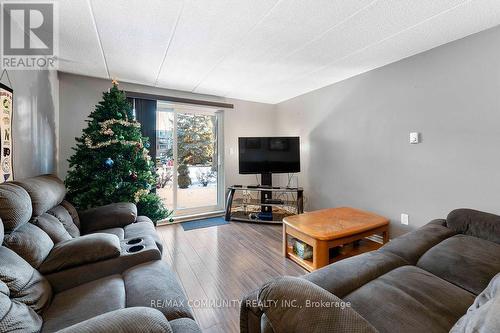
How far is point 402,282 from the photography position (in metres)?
1.17

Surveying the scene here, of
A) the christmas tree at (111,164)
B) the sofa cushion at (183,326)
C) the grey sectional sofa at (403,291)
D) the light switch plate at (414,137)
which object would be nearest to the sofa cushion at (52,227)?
the christmas tree at (111,164)

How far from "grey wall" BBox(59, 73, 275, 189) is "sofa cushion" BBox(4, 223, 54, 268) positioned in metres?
2.06

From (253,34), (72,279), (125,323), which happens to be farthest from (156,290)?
(253,34)

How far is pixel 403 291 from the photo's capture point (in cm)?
110

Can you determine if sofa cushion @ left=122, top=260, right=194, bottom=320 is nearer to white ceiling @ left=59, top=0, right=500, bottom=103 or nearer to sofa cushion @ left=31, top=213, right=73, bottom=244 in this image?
sofa cushion @ left=31, top=213, right=73, bottom=244

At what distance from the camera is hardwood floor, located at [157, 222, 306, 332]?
165cm

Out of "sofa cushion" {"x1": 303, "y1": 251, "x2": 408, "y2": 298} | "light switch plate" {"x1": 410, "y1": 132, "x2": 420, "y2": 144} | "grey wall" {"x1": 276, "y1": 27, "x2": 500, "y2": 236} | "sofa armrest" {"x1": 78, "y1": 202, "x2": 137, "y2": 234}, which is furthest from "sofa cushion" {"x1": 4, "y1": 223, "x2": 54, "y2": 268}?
"light switch plate" {"x1": 410, "y1": 132, "x2": 420, "y2": 144}

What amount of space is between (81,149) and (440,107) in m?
4.05

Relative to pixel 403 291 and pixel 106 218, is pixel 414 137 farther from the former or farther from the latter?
pixel 106 218

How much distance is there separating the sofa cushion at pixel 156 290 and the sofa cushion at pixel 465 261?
1495mm

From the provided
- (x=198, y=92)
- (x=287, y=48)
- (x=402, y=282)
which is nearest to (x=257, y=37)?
(x=287, y=48)

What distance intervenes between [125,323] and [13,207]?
1068mm

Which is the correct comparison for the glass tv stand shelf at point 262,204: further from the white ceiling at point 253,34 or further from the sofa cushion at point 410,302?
the sofa cushion at point 410,302

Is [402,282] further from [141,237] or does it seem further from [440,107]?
[440,107]
